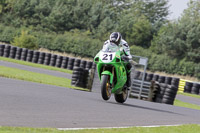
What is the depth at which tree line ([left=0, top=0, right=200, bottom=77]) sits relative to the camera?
5469 cm

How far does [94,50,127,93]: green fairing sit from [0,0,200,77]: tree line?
39.9 m

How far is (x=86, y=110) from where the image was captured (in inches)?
339

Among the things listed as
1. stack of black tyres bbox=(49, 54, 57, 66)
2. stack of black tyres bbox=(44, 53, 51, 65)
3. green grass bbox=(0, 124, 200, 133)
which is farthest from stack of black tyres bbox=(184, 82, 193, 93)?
green grass bbox=(0, 124, 200, 133)

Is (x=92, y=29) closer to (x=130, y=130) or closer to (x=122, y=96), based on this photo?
(x=122, y=96)

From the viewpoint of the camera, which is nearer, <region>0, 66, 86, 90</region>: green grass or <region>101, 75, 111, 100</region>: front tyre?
Result: <region>101, 75, 111, 100</region>: front tyre

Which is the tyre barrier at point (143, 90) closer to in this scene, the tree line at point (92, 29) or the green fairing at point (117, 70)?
the green fairing at point (117, 70)

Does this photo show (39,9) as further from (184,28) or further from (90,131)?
(90,131)

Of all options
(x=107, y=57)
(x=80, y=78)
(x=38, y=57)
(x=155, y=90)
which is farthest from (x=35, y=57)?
(x=107, y=57)

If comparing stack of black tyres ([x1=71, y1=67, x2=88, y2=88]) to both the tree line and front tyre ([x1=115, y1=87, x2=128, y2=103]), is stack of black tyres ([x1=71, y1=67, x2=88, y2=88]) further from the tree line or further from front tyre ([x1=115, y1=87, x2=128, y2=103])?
the tree line

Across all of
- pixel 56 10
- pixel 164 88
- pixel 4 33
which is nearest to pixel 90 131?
pixel 164 88

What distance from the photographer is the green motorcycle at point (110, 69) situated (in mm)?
10523

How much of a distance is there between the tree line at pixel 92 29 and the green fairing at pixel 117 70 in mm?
39866

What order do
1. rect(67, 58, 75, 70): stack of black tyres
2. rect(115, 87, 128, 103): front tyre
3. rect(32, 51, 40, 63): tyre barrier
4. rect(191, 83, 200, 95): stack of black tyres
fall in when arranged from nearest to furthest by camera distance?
1. rect(115, 87, 128, 103): front tyre
2. rect(191, 83, 200, 95): stack of black tyres
3. rect(67, 58, 75, 70): stack of black tyres
4. rect(32, 51, 40, 63): tyre barrier

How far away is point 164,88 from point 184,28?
44.4 m
